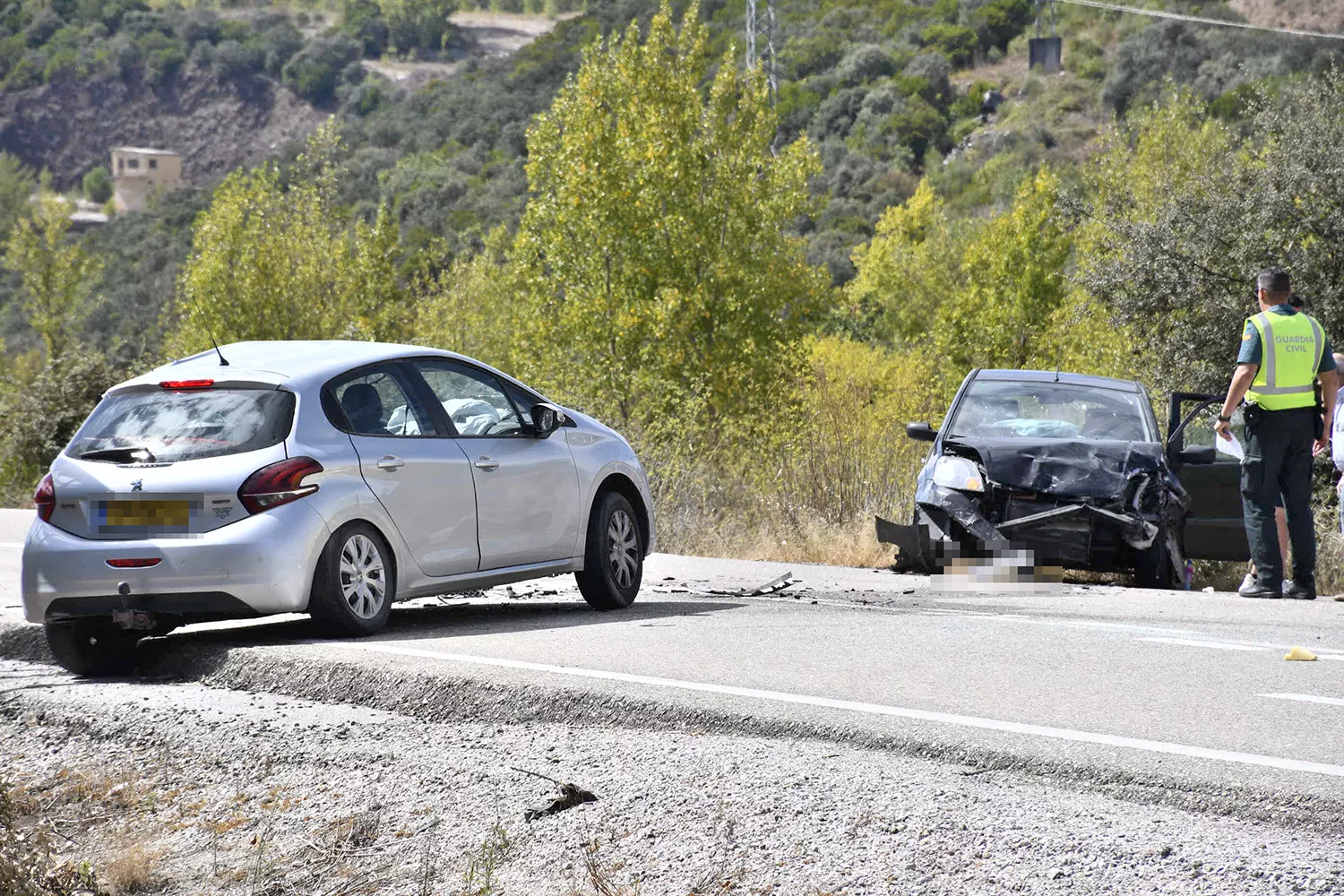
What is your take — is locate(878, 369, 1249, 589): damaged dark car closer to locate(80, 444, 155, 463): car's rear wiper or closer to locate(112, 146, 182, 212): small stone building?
locate(80, 444, 155, 463): car's rear wiper

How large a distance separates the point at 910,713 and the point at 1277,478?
17.6 ft

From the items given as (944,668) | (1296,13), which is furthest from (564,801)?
(1296,13)

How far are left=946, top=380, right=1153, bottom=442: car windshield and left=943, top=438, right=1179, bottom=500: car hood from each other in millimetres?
446

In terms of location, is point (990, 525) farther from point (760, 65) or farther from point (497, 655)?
point (760, 65)

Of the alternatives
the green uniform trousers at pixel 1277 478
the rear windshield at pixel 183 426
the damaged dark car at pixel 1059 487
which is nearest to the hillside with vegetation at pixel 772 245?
the damaged dark car at pixel 1059 487

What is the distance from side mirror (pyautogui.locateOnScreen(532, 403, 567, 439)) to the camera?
29.0 feet

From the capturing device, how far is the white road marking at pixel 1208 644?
25.3ft

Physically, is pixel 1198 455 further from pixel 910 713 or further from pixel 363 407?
pixel 363 407

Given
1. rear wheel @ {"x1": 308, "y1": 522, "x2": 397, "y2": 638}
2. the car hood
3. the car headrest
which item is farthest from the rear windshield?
the car hood

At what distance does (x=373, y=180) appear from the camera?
103 metres

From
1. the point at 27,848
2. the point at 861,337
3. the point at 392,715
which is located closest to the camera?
the point at 27,848

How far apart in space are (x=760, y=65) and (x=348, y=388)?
24.1 m

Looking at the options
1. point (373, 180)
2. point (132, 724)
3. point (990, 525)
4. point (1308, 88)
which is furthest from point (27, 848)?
point (373, 180)

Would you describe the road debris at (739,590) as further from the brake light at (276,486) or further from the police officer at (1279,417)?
the brake light at (276,486)
